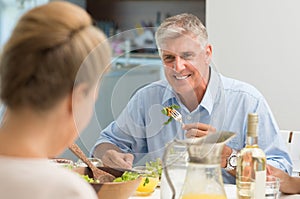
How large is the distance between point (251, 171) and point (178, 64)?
1.58 ft

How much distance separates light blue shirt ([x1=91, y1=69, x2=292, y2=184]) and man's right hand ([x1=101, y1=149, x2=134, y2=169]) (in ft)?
0.09

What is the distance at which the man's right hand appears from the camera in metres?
A: 1.80

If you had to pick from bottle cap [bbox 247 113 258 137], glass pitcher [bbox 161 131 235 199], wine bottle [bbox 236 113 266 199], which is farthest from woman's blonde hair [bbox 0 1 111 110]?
wine bottle [bbox 236 113 266 199]

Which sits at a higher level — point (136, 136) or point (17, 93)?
point (17, 93)

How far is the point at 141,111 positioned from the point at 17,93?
3.77 feet

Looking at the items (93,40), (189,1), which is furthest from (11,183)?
(189,1)

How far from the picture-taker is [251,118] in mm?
1495

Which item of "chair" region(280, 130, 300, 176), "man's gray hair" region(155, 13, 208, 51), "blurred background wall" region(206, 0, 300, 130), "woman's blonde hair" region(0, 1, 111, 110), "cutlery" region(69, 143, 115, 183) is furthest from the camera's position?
"blurred background wall" region(206, 0, 300, 130)

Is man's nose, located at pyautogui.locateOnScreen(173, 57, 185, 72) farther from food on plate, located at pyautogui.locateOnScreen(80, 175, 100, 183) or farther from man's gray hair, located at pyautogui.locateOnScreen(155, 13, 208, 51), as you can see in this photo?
food on plate, located at pyautogui.locateOnScreen(80, 175, 100, 183)

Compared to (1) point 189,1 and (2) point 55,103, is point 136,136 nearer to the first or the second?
(2) point 55,103

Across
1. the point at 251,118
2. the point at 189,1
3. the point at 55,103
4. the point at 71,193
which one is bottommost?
the point at 189,1

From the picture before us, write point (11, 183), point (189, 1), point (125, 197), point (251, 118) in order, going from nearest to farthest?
point (11, 183), point (251, 118), point (125, 197), point (189, 1)

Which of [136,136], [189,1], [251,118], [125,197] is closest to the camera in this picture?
[251,118]

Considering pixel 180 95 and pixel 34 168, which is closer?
pixel 34 168
